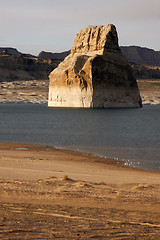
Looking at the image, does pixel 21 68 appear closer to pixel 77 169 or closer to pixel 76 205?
pixel 77 169

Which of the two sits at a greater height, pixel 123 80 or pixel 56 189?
pixel 123 80

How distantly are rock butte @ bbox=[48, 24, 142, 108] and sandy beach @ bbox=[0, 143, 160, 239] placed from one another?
44147 mm

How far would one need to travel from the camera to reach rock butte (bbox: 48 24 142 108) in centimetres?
5450

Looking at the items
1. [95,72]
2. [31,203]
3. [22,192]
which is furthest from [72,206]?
[95,72]

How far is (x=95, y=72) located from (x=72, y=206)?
48.8 meters

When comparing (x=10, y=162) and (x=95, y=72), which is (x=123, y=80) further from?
(x=10, y=162)

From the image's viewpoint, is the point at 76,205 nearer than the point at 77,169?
Yes

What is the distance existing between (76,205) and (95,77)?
4835 centimetres

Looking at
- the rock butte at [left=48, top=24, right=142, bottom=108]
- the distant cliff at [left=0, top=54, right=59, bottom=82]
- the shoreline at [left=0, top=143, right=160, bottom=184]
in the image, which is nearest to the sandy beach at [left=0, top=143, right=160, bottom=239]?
the shoreline at [left=0, top=143, right=160, bottom=184]

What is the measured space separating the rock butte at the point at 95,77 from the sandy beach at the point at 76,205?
145ft

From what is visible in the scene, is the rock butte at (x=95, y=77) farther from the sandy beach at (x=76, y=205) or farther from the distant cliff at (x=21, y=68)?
the distant cliff at (x=21, y=68)

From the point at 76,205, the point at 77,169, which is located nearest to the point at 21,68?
the point at 77,169

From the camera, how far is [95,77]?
54375mm

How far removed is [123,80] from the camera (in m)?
58.3
